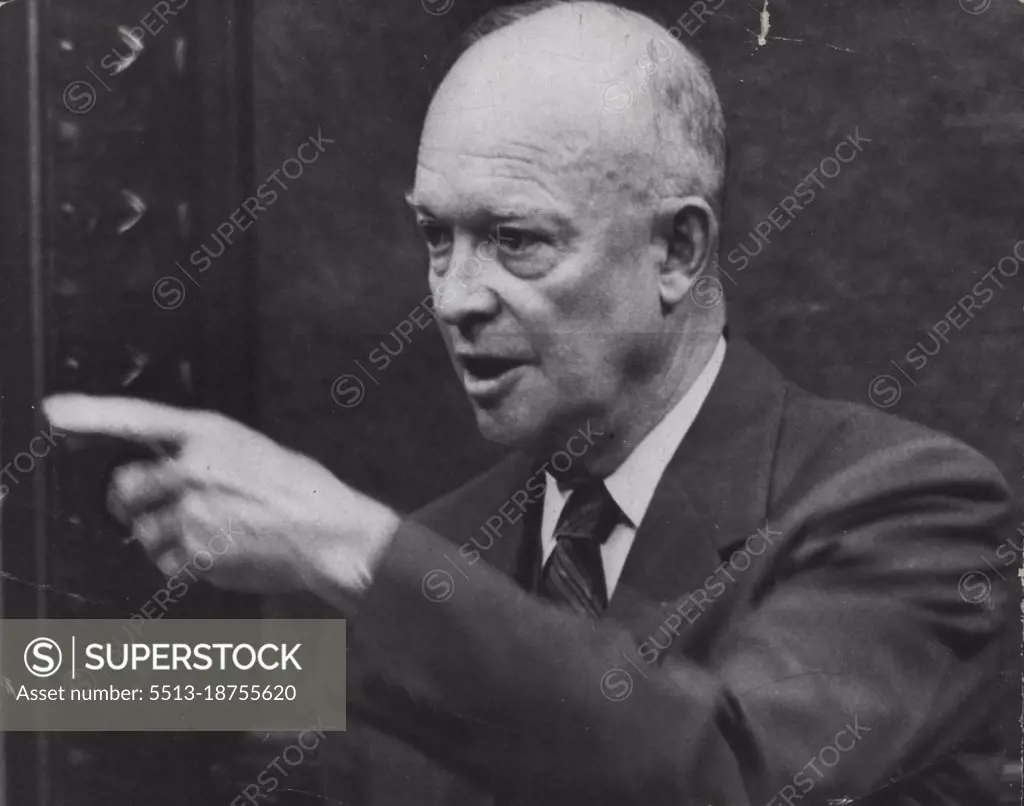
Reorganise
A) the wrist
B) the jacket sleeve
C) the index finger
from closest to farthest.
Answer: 1. the jacket sleeve
2. the wrist
3. the index finger

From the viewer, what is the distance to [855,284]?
400 centimetres

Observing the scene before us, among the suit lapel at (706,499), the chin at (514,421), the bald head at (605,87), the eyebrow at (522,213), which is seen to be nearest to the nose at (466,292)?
the eyebrow at (522,213)

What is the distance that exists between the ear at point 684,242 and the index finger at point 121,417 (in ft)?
4.70

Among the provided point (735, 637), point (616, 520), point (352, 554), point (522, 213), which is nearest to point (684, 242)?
point (522, 213)

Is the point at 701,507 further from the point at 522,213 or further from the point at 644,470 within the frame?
the point at 522,213

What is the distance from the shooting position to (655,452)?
3.95 meters

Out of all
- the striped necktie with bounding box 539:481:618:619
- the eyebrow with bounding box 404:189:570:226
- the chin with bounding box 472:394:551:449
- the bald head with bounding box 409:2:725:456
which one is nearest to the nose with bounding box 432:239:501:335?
the bald head with bounding box 409:2:725:456

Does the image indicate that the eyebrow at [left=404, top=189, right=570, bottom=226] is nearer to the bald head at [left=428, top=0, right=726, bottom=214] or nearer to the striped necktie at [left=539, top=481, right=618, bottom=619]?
the bald head at [left=428, top=0, right=726, bottom=214]

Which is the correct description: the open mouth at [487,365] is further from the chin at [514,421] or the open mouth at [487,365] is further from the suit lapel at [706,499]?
the suit lapel at [706,499]

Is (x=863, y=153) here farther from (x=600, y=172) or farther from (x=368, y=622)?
(x=368, y=622)

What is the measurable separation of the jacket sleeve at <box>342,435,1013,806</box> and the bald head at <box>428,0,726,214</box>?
1.00 metres

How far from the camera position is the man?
12.5 ft

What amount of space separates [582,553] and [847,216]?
1.25 metres

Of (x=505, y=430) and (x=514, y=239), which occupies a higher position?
(x=514, y=239)
